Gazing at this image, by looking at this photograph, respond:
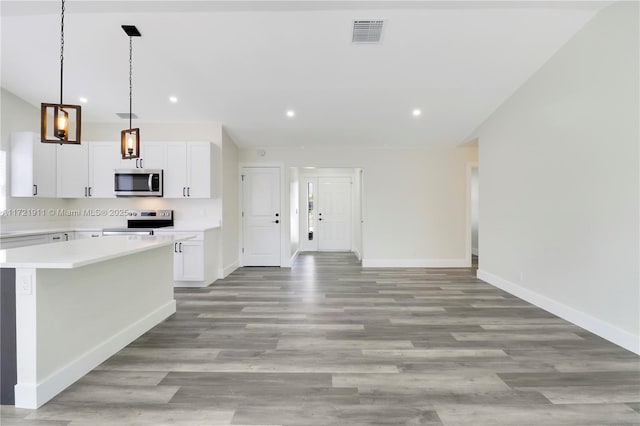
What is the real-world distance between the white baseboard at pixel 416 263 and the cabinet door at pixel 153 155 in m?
4.20

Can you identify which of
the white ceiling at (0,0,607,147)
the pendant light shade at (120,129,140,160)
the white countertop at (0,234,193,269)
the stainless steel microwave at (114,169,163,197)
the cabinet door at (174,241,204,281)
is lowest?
the cabinet door at (174,241,204,281)

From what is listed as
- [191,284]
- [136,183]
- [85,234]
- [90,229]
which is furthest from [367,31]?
[85,234]

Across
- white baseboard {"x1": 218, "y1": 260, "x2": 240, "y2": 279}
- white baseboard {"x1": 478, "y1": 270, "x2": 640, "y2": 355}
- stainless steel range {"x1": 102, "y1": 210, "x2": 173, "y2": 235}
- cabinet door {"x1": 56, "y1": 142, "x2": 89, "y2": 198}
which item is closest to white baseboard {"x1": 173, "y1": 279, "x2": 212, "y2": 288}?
white baseboard {"x1": 218, "y1": 260, "x2": 240, "y2": 279}

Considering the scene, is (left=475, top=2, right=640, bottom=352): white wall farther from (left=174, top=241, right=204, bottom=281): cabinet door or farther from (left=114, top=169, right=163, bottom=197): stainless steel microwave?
(left=114, top=169, right=163, bottom=197): stainless steel microwave

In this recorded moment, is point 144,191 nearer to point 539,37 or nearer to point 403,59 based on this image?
point 403,59

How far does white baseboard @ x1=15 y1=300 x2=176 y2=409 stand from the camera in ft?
6.39

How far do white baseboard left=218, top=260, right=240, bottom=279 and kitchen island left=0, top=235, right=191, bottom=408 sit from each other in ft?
7.93

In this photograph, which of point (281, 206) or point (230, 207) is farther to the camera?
point (281, 206)

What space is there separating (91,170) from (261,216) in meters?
2.98

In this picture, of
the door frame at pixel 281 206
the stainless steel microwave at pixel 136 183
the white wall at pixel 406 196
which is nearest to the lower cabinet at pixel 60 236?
the stainless steel microwave at pixel 136 183

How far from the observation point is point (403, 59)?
3.76 meters

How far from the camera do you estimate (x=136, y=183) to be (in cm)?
500

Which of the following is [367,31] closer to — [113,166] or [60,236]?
[113,166]

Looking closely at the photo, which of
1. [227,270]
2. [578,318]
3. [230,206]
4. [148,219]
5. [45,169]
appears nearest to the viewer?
[578,318]
